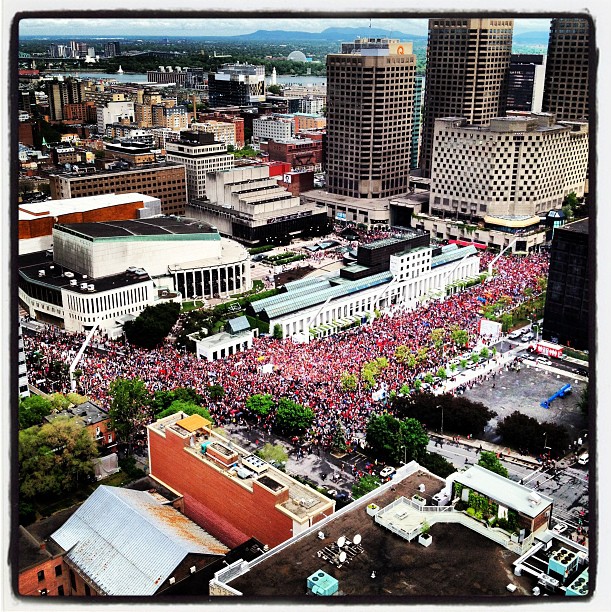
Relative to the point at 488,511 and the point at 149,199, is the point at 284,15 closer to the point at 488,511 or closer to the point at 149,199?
the point at 488,511

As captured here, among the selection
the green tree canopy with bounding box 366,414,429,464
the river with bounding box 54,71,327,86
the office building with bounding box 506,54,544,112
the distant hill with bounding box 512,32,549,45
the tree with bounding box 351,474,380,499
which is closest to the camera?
the tree with bounding box 351,474,380,499

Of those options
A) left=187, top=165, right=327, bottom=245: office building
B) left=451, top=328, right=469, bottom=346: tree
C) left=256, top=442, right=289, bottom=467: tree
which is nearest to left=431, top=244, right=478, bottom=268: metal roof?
left=451, top=328, right=469, bottom=346: tree

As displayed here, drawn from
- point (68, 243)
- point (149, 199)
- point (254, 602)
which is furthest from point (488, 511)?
point (149, 199)

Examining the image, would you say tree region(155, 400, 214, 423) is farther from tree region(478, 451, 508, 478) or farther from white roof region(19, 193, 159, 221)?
white roof region(19, 193, 159, 221)

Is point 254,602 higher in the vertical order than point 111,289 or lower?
higher

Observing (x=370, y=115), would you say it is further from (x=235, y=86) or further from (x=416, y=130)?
(x=235, y=86)

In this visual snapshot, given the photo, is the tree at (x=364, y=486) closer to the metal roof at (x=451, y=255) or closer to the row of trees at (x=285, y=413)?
the row of trees at (x=285, y=413)
